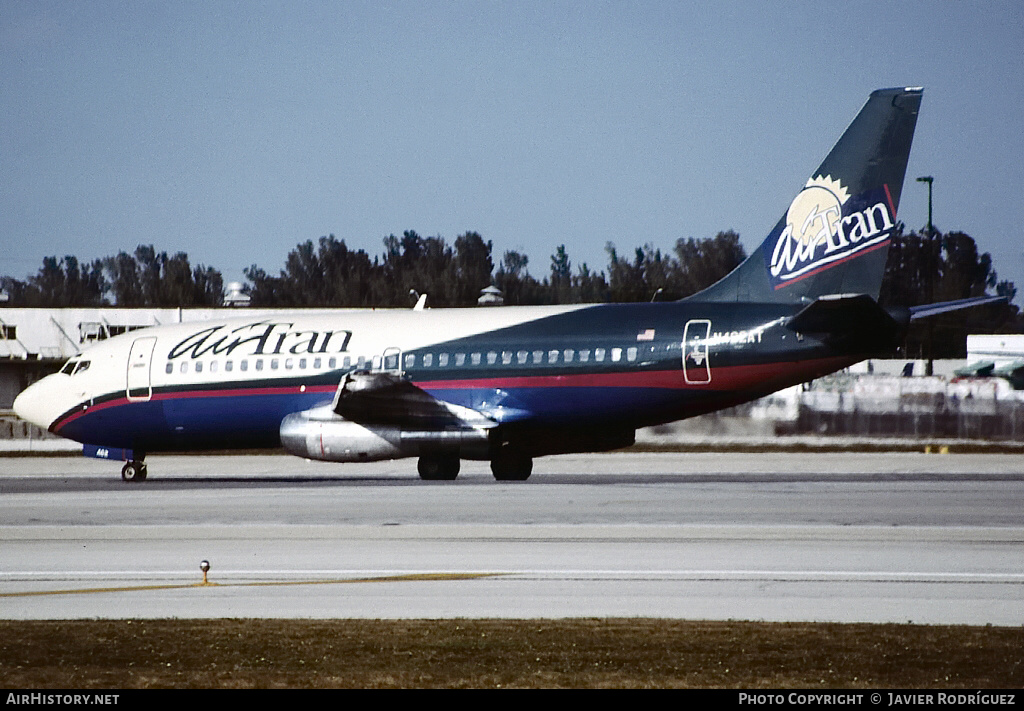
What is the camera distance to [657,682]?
10445 millimetres

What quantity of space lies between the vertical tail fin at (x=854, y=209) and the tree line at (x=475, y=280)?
45.6 metres

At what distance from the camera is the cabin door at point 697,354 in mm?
30906

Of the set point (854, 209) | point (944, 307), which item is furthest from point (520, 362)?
point (944, 307)

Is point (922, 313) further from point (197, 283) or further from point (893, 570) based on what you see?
point (197, 283)

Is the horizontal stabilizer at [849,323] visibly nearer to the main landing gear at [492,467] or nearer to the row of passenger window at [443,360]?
the row of passenger window at [443,360]

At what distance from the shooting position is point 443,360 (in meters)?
33.6

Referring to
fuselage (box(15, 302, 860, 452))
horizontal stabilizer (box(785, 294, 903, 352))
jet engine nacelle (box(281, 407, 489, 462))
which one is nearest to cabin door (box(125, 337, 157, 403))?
fuselage (box(15, 302, 860, 452))

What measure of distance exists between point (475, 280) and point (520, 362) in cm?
9483

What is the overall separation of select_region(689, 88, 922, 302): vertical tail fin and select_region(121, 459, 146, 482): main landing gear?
56.9 feet

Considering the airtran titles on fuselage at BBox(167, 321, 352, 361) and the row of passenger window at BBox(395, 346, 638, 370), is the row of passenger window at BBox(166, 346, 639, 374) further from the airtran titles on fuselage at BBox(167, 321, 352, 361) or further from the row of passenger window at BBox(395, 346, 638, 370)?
the airtran titles on fuselage at BBox(167, 321, 352, 361)

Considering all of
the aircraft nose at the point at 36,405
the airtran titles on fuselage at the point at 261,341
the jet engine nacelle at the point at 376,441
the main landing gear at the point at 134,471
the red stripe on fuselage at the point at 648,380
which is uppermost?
the airtran titles on fuselage at the point at 261,341

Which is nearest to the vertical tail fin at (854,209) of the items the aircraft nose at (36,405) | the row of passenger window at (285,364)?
the row of passenger window at (285,364)
